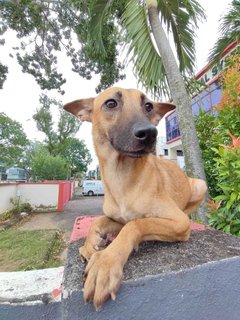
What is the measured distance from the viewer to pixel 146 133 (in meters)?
1.42

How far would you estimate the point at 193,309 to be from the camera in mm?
1168

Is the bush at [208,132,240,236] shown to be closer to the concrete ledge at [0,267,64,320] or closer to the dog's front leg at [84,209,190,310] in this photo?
the dog's front leg at [84,209,190,310]

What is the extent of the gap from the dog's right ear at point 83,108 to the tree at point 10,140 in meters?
20.5

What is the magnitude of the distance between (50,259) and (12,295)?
611 centimetres

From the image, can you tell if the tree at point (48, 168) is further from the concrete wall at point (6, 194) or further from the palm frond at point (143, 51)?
the palm frond at point (143, 51)

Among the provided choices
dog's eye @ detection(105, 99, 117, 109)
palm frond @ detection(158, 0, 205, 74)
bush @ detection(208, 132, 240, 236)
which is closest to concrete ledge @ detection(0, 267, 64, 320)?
dog's eye @ detection(105, 99, 117, 109)

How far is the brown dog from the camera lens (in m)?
1.16

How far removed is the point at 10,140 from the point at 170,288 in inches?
871

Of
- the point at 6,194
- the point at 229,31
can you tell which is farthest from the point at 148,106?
the point at 6,194

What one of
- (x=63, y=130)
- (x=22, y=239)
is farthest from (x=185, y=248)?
(x=63, y=130)

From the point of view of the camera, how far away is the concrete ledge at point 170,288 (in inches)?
41.7

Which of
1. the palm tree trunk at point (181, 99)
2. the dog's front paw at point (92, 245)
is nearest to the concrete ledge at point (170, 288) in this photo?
the dog's front paw at point (92, 245)

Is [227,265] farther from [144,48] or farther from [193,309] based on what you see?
[144,48]

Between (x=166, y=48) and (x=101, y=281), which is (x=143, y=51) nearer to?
(x=166, y=48)
